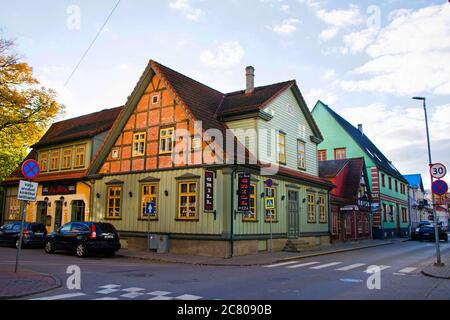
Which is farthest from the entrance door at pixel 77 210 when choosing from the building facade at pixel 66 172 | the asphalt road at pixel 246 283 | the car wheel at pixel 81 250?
the asphalt road at pixel 246 283

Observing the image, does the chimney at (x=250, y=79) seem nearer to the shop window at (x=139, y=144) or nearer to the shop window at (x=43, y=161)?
the shop window at (x=139, y=144)

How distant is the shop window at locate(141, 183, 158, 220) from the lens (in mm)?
21312

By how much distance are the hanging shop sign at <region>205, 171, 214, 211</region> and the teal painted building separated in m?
25.0

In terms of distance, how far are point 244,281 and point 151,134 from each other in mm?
13242

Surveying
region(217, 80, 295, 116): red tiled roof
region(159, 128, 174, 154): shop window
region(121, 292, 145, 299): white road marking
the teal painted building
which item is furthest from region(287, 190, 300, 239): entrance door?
the teal painted building

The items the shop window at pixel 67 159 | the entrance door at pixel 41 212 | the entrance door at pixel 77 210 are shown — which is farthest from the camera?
the entrance door at pixel 41 212

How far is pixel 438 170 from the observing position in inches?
603

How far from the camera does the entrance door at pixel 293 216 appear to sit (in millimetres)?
23309

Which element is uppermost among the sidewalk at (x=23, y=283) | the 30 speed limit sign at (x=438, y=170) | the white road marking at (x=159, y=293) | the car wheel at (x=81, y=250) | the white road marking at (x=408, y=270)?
the 30 speed limit sign at (x=438, y=170)

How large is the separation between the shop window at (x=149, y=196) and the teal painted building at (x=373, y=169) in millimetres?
24885

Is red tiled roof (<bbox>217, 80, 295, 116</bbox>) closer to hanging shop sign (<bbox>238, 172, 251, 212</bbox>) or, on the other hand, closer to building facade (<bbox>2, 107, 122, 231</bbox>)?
hanging shop sign (<bbox>238, 172, 251, 212</bbox>)

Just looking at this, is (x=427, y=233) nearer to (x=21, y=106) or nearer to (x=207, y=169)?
(x=207, y=169)
